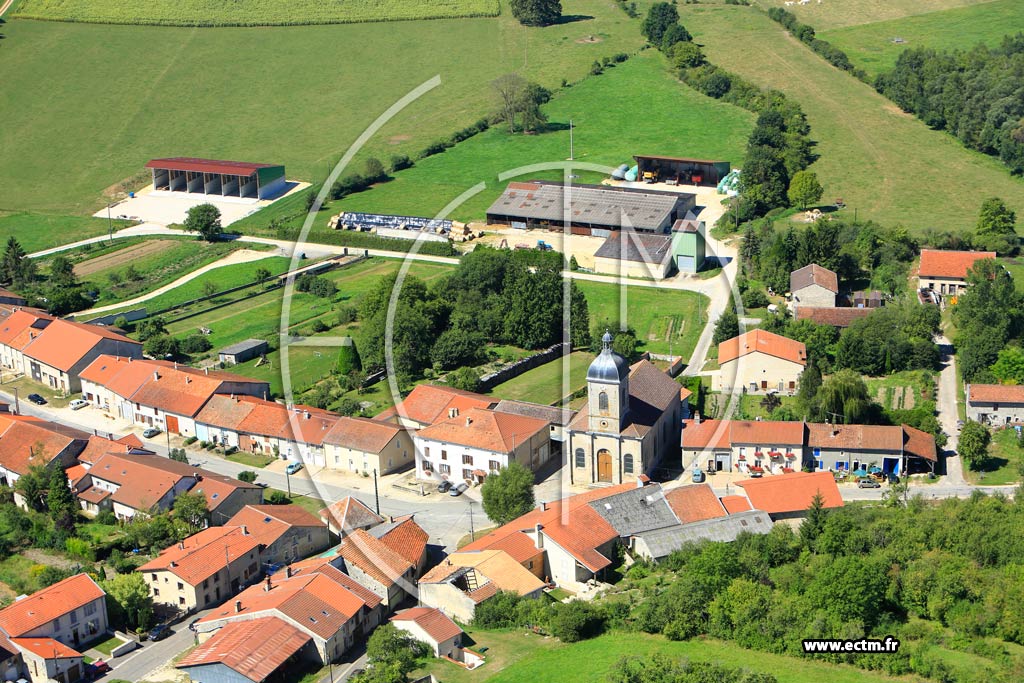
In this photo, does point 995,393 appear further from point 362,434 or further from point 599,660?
point 362,434

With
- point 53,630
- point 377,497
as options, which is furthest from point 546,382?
point 53,630

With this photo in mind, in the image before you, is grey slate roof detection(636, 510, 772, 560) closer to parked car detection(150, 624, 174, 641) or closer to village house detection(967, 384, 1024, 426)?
village house detection(967, 384, 1024, 426)

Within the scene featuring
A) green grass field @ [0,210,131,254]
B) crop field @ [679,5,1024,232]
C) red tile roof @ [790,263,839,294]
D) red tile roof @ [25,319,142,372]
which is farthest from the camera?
green grass field @ [0,210,131,254]

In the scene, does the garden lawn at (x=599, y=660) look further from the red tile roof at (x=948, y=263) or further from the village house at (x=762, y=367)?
the red tile roof at (x=948, y=263)

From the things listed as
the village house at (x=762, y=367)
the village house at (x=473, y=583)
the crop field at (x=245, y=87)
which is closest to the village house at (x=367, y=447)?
the village house at (x=473, y=583)

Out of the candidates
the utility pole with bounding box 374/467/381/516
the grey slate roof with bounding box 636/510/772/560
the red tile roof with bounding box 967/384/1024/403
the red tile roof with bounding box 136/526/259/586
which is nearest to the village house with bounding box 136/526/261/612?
the red tile roof with bounding box 136/526/259/586
